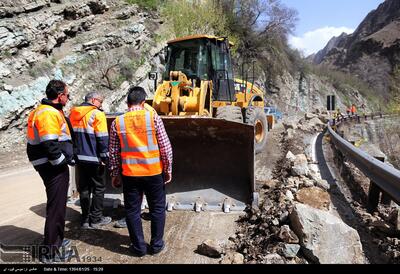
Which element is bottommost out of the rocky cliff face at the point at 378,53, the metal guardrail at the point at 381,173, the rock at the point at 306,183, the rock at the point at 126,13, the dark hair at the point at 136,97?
the rock at the point at 306,183

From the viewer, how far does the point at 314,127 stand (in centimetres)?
1594

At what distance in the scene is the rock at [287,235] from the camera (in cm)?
345

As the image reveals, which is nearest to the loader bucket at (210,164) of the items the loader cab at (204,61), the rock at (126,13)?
the loader cab at (204,61)

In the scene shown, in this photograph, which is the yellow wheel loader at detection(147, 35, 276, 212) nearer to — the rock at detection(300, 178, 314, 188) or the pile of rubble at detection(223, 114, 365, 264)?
the pile of rubble at detection(223, 114, 365, 264)

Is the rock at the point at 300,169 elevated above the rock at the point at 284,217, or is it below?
above

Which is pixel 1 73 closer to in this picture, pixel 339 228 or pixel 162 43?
pixel 162 43

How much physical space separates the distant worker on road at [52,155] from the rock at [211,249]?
1.40 metres

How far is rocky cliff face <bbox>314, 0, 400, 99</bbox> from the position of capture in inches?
2470

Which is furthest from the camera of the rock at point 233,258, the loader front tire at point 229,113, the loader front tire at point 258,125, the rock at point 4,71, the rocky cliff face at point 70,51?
the rocky cliff face at point 70,51

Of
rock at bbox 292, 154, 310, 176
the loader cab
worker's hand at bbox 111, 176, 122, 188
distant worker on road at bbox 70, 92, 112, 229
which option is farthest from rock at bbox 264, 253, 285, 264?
the loader cab

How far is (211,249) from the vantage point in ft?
11.9

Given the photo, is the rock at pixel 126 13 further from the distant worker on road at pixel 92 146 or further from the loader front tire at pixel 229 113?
the distant worker on road at pixel 92 146
